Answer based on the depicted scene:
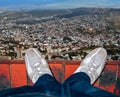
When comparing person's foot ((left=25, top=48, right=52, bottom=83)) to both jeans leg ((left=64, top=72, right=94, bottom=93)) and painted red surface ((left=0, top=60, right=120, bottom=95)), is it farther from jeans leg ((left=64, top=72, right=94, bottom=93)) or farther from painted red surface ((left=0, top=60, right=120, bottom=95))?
jeans leg ((left=64, top=72, right=94, bottom=93))

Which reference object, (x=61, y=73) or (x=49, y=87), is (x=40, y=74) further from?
(x=49, y=87)

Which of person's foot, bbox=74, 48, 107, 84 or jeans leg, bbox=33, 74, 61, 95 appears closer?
A: jeans leg, bbox=33, 74, 61, 95

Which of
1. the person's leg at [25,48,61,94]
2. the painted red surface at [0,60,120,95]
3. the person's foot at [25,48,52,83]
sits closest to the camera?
the person's leg at [25,48,61,94]

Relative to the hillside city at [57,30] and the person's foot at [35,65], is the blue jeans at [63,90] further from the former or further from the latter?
the hillside city at [57,30]

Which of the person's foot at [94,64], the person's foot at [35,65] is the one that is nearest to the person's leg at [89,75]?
the person's foot at [94,64]

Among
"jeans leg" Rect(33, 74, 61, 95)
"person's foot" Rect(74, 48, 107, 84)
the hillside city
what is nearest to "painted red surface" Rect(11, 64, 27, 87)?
"person's foot" Rect(74, 48, 107, 84)

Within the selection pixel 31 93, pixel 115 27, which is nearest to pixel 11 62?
pixel 31 93
